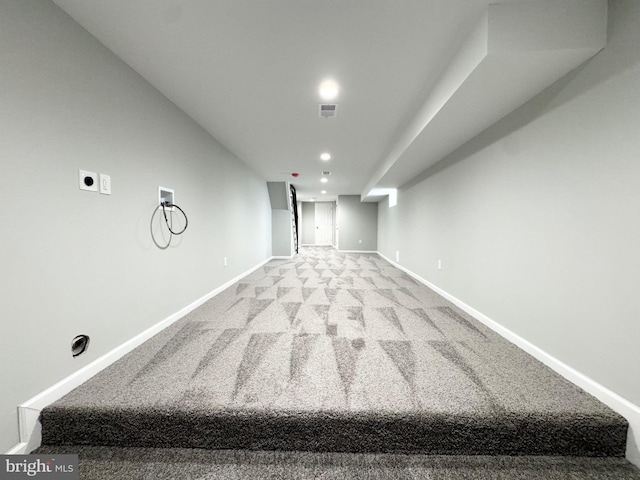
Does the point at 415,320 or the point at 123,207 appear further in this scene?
the point at 415,320

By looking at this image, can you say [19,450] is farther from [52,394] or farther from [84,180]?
[84,180]

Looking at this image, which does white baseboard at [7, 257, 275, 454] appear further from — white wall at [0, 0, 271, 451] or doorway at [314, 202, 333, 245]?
doorway at [314, 202, 333, 245]

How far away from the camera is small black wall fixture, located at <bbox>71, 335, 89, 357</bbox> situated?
137 centimetres

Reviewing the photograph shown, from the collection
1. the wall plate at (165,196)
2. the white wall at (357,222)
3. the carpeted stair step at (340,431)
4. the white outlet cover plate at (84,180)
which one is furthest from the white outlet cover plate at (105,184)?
the white wall at (357,222)

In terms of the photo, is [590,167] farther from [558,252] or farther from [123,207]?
[123,207]

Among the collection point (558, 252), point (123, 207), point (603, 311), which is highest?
point (123, 207)

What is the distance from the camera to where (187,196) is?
8.16ft

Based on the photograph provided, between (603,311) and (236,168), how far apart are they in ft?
14.1

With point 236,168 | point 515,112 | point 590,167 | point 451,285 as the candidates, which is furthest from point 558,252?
point 236,168

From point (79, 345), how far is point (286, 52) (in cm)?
232

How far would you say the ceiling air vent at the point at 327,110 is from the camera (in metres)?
2.33

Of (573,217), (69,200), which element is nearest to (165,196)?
(69,200)

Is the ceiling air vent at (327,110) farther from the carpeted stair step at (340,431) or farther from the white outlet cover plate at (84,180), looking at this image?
the carpeted stair step at (340,431)

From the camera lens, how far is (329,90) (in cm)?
208
